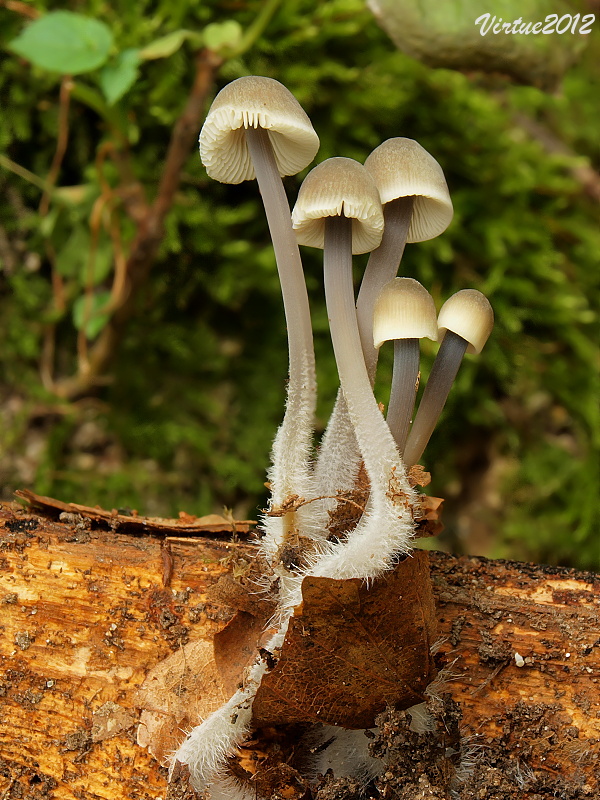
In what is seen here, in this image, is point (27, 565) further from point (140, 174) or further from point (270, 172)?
point (140, 174)

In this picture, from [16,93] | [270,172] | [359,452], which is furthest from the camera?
[16,93]

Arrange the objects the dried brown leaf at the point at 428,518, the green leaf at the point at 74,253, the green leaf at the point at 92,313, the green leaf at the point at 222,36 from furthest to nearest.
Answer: the green leaf at the point at 74,253 < the green leaf at the point at 92,313 < the green leaf at the point at 222,36 < the dried brown leaf at the point at 428,518

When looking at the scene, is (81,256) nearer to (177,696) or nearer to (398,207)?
(398,207)

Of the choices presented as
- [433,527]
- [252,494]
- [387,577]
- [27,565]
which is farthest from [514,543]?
[27,565]

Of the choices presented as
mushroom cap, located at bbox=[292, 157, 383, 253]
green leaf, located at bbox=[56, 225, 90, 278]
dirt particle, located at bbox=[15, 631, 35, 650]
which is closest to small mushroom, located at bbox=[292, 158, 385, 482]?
mushroom cap, located at bbox=[292, 157, 383, 253]

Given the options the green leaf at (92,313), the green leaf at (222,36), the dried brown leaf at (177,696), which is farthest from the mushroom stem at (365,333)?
the green leaf at (92,313)

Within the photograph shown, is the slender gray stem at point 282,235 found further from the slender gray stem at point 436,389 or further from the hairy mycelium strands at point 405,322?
the slender gray stem at point 436,389
